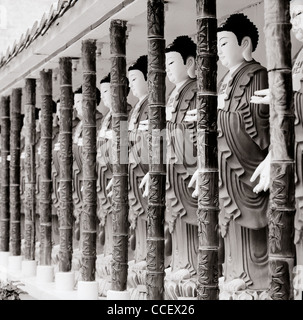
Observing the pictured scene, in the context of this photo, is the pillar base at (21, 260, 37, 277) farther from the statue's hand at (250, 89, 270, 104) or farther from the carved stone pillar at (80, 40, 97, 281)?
the statue's hand at (250, 89, 270, 104)

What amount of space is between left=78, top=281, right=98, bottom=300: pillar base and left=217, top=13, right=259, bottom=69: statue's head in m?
3.33

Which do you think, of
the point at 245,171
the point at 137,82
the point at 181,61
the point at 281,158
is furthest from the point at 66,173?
the point at 281,158

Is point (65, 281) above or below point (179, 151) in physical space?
below

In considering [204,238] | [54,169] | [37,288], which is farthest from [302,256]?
[54,169]

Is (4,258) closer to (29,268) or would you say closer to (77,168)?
(29,268)

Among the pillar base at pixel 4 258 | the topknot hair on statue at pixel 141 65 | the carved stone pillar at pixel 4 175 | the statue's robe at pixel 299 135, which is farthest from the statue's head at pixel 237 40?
the carved stone pillar at pixel 4 175

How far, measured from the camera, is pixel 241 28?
7.61 m

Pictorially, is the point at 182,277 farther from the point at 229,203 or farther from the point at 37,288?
the point at 37,288

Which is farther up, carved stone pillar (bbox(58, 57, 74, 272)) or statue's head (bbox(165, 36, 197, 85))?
statue's head (bbox(165, 36, 197, 85))

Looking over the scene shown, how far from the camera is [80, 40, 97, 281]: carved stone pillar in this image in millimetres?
9383

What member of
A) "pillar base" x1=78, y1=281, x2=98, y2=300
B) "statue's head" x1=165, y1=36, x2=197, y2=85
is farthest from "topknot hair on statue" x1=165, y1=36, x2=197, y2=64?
"pillar base" x1=78, y1=281, x2=98, y2=300

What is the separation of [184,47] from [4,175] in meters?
6.59

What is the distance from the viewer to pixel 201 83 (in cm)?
638

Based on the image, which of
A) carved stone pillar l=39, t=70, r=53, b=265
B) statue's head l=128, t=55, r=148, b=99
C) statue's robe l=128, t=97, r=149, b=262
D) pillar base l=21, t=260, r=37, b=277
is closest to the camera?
statue's robe l=128, t=97, r=149, b=262
